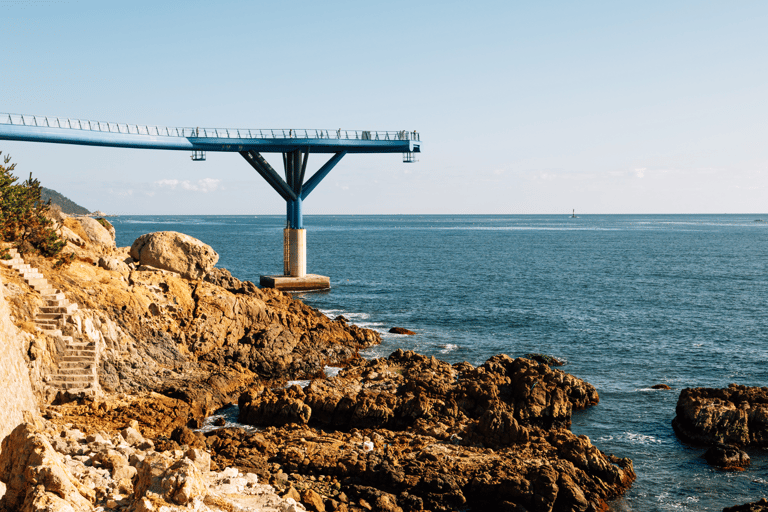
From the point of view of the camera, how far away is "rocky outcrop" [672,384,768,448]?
21938 mm

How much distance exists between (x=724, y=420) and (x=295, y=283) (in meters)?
37.8

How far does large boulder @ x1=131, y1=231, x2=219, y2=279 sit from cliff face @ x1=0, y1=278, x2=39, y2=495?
14.0m

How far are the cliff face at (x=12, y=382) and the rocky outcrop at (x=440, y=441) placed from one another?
5494mm

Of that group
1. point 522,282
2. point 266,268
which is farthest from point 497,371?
point 266,268

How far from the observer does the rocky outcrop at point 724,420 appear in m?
21.9

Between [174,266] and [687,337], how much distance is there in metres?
30.6

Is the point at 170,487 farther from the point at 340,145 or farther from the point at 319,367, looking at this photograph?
the point at 340,145

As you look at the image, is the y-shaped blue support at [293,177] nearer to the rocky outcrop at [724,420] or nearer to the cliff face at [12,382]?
the cliff face at [12,382]

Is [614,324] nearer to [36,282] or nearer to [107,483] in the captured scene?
[36,282]

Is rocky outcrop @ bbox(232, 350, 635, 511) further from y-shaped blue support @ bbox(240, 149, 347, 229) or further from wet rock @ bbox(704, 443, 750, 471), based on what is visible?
y-shaped blue support @ bbox(240, 149, 347, 229)

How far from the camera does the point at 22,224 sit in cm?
2870

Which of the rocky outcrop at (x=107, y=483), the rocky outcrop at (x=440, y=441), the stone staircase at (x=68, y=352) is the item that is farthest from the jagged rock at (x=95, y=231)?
the rocky outcrop at (x=107, y=483)

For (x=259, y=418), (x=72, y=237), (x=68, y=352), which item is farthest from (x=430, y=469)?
(x=72, y=237)

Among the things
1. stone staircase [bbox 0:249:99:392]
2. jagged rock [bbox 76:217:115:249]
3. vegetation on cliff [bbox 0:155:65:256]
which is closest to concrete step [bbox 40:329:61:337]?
stone staircase [bbox 0:249:99:392]
